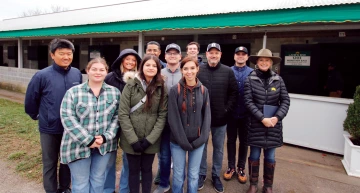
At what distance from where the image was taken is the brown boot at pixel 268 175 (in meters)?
2.86

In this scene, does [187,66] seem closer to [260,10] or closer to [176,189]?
[176,189]

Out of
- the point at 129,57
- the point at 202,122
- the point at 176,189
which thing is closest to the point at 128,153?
the point at 176,189

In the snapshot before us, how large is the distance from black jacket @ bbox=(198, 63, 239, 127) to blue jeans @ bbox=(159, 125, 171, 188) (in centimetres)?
58

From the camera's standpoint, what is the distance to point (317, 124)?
14.3 feet

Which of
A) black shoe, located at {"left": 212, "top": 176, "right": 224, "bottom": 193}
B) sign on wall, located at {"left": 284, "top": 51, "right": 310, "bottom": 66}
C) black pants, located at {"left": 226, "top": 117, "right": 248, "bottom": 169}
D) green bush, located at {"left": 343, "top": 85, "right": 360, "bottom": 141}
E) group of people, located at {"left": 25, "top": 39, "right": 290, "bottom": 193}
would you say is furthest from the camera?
sign on wall, located at {"left": 284, "top": 51, "right": 310, "bottom": 66}

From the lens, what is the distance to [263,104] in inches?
111

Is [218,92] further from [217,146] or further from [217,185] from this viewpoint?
[217,185]

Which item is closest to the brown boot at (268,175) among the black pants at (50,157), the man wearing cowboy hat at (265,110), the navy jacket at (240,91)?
the man wearing cowboy hat at (265,110)

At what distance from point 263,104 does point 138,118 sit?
55.6 inches

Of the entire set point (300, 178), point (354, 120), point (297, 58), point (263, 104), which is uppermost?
point (297, 58)

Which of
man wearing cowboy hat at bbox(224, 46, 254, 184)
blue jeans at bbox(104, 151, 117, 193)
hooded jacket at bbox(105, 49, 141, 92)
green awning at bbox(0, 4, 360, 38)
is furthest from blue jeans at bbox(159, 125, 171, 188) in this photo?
green awning at bbox(0, 4, 360, 38)

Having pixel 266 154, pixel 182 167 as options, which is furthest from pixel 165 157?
pixel 266 154

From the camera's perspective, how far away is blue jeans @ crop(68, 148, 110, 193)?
230cm

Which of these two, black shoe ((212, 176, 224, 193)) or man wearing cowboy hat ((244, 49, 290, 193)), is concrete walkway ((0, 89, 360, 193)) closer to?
black shoe ((212, 176, 224, 193))
